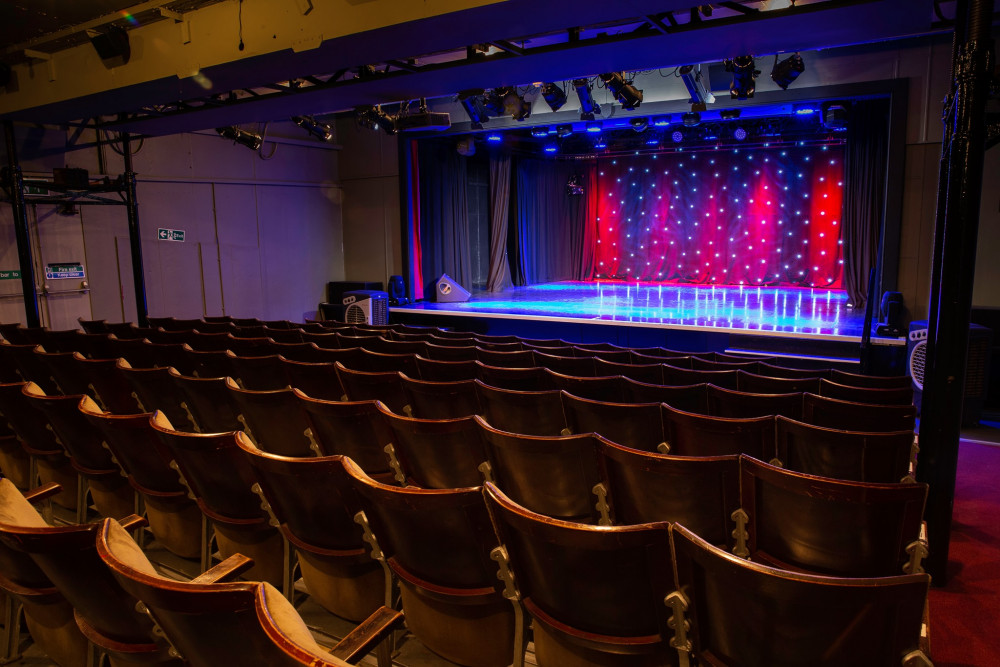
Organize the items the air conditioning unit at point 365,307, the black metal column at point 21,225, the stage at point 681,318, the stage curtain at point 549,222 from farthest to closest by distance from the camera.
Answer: the stage curtain at point 549,222
the air conditioning unit at point 365,307
the black metal column at point 21,225
the stage at point 681,318

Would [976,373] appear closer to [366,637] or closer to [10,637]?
[366,637]

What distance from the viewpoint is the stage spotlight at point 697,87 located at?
841cm

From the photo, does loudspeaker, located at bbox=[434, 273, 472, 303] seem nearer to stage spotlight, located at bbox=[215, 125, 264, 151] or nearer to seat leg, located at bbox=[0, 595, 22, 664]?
stage spotlight, located at bbox=[215, 125, 264, 151]

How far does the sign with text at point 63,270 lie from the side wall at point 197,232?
7cm

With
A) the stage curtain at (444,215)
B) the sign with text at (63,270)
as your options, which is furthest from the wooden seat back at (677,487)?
the stage curtain at (444,215)

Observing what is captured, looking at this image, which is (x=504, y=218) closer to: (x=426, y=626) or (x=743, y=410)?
(x=743, y=410)

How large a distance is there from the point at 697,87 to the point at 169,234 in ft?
28.3

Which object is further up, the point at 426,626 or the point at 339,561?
the point at 339,561

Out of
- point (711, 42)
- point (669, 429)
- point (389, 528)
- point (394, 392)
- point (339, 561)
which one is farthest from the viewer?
point (711, 42)

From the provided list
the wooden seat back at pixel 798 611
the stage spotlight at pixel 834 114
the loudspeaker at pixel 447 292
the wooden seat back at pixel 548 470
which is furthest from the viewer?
the loudspeaker at pixel 447 292

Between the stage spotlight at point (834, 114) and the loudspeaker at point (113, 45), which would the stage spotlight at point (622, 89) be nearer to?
the stage spotlight at point (834, 114)

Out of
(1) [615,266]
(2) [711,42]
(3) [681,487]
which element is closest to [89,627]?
(3) [681,487]

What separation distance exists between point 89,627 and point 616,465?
1.71 metres

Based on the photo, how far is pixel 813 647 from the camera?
1381 millimetres
